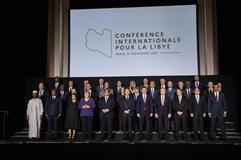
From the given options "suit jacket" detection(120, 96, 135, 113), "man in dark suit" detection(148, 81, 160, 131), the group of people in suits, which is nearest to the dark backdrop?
the group of people in suits

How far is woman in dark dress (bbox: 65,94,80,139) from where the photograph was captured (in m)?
9.16

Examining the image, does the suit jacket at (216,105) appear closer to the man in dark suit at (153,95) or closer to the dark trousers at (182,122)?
the dark trousers at (182,122)

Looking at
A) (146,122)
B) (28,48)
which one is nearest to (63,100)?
(146,122)

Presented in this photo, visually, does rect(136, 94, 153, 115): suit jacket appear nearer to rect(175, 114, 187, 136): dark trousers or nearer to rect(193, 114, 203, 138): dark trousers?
rect(175, 114, 187, 136): dark trousers

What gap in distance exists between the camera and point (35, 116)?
9.41m

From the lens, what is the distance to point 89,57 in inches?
462

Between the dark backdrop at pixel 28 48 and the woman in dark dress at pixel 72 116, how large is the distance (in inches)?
90.2

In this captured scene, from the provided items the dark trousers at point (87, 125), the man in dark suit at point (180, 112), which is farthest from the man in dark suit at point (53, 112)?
the man in dark suit at point (180, 112)

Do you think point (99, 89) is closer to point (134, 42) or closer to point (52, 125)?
point (52, 125)

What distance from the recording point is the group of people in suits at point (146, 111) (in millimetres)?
8875
